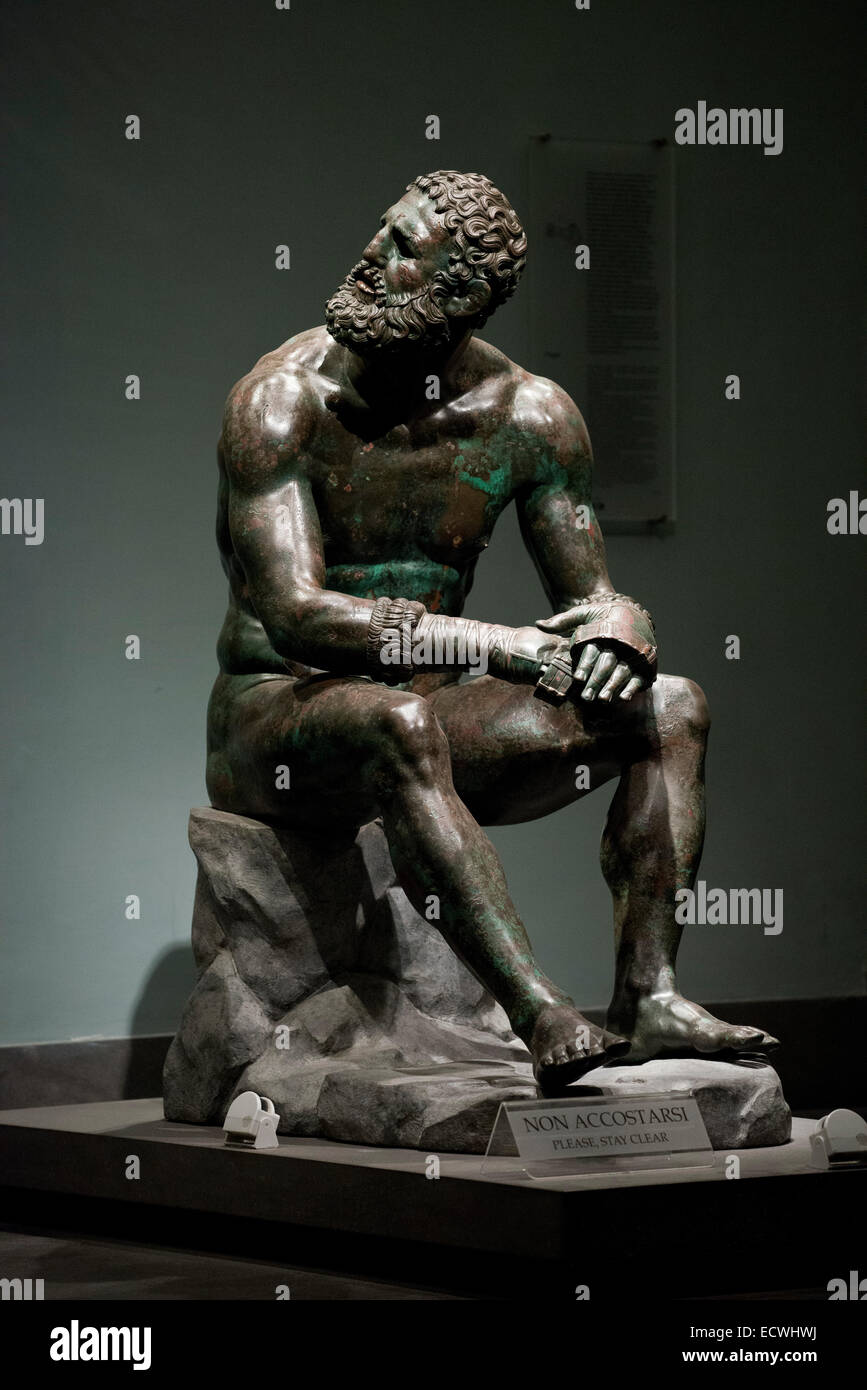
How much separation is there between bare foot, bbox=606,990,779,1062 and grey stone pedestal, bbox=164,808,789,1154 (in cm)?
24

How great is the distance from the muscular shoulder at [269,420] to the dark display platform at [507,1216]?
4.05 ft

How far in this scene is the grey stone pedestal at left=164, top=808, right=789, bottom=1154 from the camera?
4184 mm

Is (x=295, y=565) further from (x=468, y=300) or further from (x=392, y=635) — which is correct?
(x=468, y=300)

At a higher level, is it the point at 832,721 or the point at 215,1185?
the point at 832,721

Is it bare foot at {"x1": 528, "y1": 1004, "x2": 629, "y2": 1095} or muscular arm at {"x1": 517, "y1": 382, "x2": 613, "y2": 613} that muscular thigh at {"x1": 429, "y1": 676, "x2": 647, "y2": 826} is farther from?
bare foot at {"x1": 528, "y1": 1004, "x2": 629, "y2": 1095}

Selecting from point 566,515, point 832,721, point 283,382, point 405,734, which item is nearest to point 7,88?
point 283,382

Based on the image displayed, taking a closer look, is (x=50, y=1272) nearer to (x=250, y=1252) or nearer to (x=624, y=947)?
(x=250, y=1252)

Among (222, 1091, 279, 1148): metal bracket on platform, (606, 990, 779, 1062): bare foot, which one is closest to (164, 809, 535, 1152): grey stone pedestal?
(222, 1091, 279, 1148): metal bracket on platform

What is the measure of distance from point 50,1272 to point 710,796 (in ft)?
9.11

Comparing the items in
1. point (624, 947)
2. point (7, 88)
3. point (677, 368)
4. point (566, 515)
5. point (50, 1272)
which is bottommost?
point (50, 1272)

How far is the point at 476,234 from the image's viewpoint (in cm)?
407

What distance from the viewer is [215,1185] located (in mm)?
3939

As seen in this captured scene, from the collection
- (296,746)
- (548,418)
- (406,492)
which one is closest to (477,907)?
(296,746)

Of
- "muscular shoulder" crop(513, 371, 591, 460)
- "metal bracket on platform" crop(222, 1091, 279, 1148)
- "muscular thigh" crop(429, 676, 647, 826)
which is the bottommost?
"metal bracket on platform" crop(222, 1091, 279, 1148)
